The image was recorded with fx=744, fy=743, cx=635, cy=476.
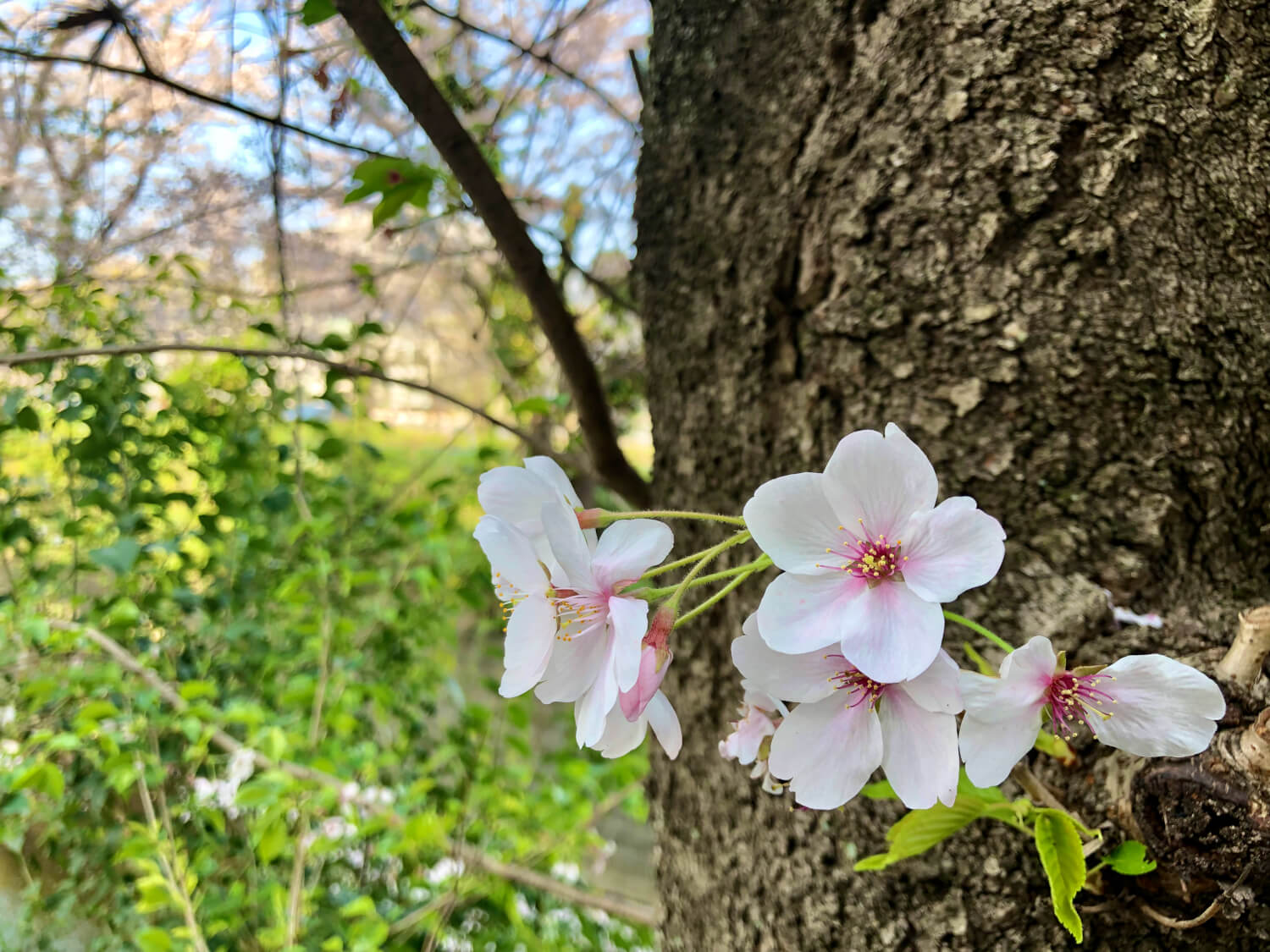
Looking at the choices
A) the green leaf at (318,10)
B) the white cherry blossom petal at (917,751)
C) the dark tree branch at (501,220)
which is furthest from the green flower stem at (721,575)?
the green leaf at (318,10)

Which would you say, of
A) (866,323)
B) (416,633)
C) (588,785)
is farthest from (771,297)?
(588,785)

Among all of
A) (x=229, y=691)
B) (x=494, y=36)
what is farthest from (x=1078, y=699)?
(x=229, y=691)

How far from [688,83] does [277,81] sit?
0.69 meters

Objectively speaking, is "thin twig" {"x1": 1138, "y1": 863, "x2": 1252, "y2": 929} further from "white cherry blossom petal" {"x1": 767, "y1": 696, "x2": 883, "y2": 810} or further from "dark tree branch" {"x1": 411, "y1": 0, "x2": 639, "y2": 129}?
"dark tree branch" {"x1": 411, "y1": 0, "x2": 639, "y2": 129}

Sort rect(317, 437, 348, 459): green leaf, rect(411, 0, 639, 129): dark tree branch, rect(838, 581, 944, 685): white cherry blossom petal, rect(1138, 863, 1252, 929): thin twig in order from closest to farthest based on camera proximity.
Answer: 1. rect(838, 581, 944, 685): white cherry blossom petal
2. rect(1138, 863, 1252, 929): thin twig
3. rect(411, 0, 639, 129): dark tree branch
4. rect(317, 437, 348, 459): green leaf

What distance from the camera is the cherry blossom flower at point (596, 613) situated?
36cm

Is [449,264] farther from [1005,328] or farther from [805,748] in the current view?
[805,748]

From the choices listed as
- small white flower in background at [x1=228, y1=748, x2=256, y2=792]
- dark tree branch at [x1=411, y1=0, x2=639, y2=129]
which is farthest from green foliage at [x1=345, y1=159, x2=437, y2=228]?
small white flower in background at [x1=228, y1=748, x2=256, y2=792]

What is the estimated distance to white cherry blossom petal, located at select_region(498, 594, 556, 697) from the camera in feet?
1.32

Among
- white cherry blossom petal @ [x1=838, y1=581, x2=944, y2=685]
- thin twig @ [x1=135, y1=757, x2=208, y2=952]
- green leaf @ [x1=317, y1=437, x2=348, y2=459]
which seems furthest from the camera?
green leaf @ [x1=317, y1=437, x2=348, y2=459]

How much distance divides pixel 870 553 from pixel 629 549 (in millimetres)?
125

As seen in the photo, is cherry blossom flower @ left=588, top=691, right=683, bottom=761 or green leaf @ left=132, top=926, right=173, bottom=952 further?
green leaf @ left=132, top=926, right=173, bottom=952

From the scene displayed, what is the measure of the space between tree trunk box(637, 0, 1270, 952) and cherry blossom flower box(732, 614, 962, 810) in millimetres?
243

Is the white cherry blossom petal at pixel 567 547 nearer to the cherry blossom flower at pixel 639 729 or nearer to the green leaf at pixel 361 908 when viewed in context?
the cherry blossom flower at pixel 639 729
